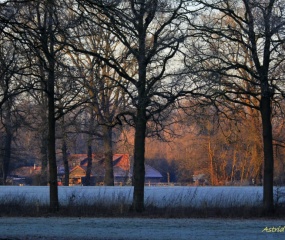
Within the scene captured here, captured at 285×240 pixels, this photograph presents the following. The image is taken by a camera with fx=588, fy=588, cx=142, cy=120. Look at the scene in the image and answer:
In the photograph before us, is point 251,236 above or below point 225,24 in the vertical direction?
below

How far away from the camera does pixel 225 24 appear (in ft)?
69.9

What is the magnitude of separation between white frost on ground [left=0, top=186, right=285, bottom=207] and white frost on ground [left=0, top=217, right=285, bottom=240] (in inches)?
144

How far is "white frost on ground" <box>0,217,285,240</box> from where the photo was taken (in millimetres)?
14094

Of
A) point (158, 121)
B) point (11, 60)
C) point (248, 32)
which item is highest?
point (248, 32)

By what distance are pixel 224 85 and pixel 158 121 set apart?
10.2 feet

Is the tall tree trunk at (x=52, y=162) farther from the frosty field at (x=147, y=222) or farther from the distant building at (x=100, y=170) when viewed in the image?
the distant building at (x=100, y=170)

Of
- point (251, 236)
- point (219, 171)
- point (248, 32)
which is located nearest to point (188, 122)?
point (248, 32)

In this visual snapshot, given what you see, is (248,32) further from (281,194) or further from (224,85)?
(281,194)

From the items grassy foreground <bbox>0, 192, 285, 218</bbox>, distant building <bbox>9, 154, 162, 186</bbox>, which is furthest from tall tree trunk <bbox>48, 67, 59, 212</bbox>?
distant building <bbox>9, 154, 162, 186</bbox>

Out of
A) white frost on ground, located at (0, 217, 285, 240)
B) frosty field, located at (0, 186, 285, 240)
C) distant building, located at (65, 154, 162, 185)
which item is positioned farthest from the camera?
distant building, located at (65, 154, 162, 185)

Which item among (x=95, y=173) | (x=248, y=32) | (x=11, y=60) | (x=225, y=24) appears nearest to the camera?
(x=11, y=60)

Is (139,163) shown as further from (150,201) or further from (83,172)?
(83,172)

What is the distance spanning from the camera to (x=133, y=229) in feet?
52.5

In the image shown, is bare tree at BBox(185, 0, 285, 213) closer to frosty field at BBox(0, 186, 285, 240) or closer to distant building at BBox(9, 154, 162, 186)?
frosty field at BBox(0, 186, 285, 240)
